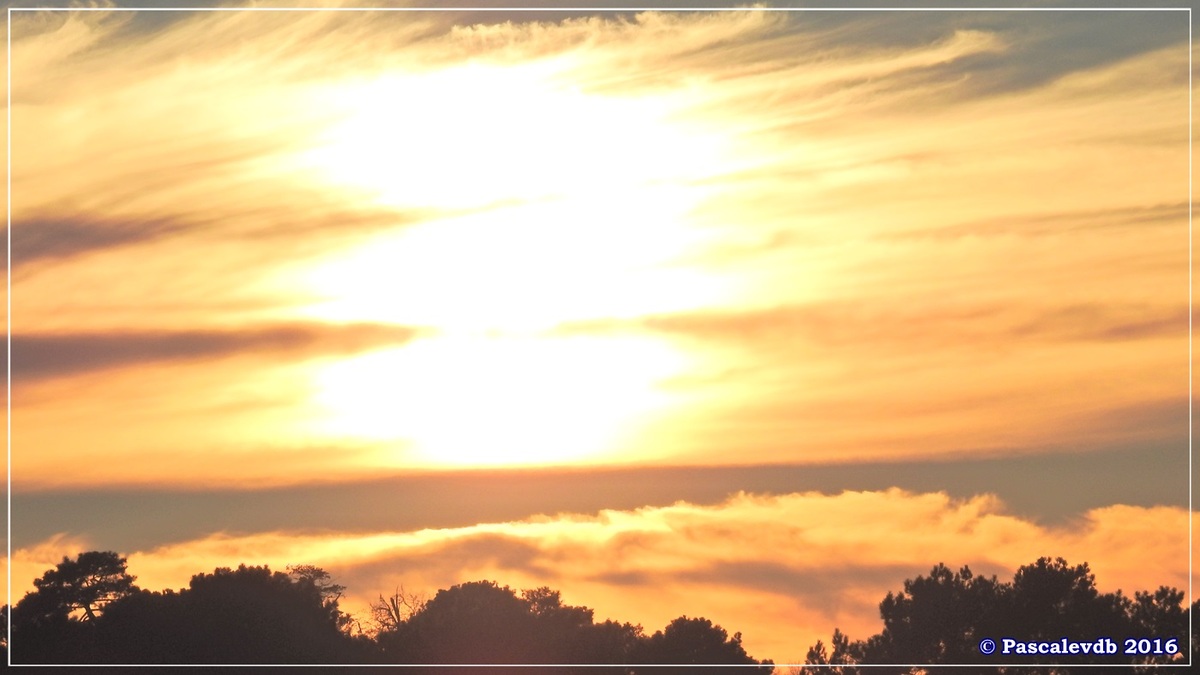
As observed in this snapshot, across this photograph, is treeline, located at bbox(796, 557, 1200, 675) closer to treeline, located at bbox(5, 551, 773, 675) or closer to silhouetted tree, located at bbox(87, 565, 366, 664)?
treeline, located at bbox(5, 551, 773, 675)

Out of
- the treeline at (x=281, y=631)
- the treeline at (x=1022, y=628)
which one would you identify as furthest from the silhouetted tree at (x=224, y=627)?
the treeline at (x=1022, y=628)

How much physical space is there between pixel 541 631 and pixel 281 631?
15750 millimetres

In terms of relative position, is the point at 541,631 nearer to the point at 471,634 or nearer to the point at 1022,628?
the point at 471,634

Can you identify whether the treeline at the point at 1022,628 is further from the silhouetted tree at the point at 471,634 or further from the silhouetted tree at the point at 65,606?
the silhouetted tree at the point at 65,606

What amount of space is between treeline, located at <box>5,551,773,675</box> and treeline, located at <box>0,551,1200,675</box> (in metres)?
0.10

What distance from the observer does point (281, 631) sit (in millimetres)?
87750

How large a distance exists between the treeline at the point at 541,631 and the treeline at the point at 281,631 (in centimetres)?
10

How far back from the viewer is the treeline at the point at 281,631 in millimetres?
84562

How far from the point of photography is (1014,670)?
290 feet

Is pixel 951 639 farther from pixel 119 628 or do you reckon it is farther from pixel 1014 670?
pixel 119 628

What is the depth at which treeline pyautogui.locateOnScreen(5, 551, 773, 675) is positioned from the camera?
84562 millimetres

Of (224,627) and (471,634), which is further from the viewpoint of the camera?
(471,634)

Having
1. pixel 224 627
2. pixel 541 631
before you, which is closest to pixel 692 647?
pixel 541 631

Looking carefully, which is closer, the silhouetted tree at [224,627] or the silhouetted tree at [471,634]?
the silhouetted tree at [224,627]
